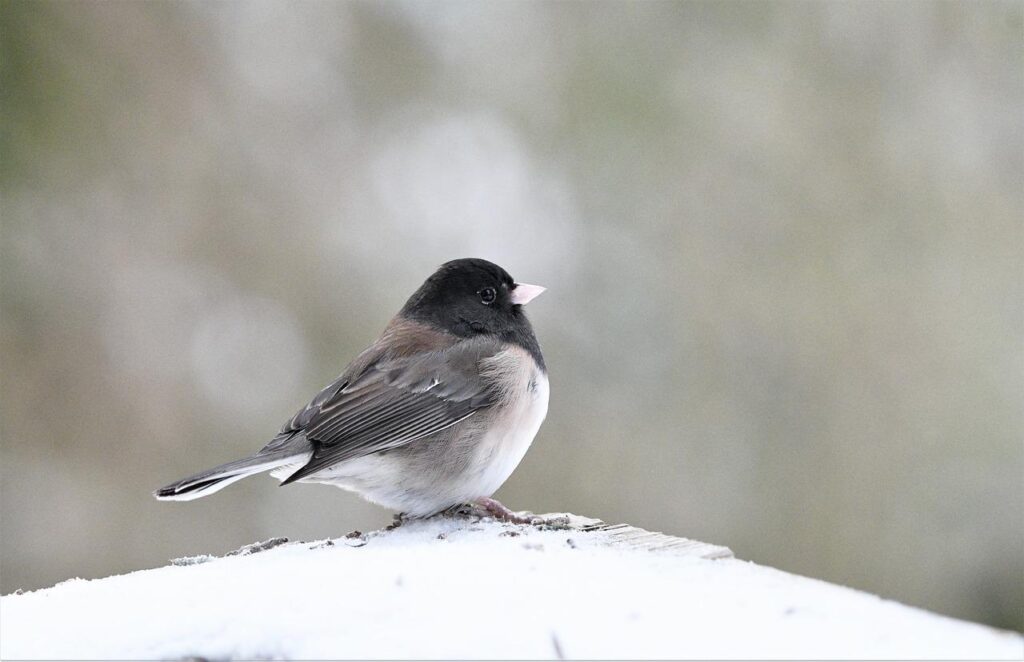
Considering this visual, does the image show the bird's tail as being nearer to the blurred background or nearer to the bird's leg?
the bird's leg

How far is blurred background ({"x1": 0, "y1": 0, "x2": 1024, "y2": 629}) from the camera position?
439 cm

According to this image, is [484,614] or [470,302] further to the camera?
[470,302]

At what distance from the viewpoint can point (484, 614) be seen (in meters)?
Result: 1.63

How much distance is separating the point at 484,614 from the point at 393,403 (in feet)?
3.46

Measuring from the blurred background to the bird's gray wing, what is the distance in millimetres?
1914

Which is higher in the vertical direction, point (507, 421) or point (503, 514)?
point (507, 421)

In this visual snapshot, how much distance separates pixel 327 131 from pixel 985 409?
343 cm

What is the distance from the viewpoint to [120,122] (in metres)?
4.47

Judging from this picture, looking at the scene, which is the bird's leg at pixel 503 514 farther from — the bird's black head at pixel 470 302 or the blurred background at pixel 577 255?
the blurred background at pixel 577 255

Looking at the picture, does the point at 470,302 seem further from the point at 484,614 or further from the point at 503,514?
the point at 484,614

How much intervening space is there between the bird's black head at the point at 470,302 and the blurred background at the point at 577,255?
1.69 meters

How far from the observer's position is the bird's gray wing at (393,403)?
98.0 inches

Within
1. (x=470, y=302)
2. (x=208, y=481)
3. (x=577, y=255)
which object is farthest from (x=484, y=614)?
(x=577, y=255)

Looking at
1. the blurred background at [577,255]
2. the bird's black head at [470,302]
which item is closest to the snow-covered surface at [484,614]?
the bird's black head at [470,302]
